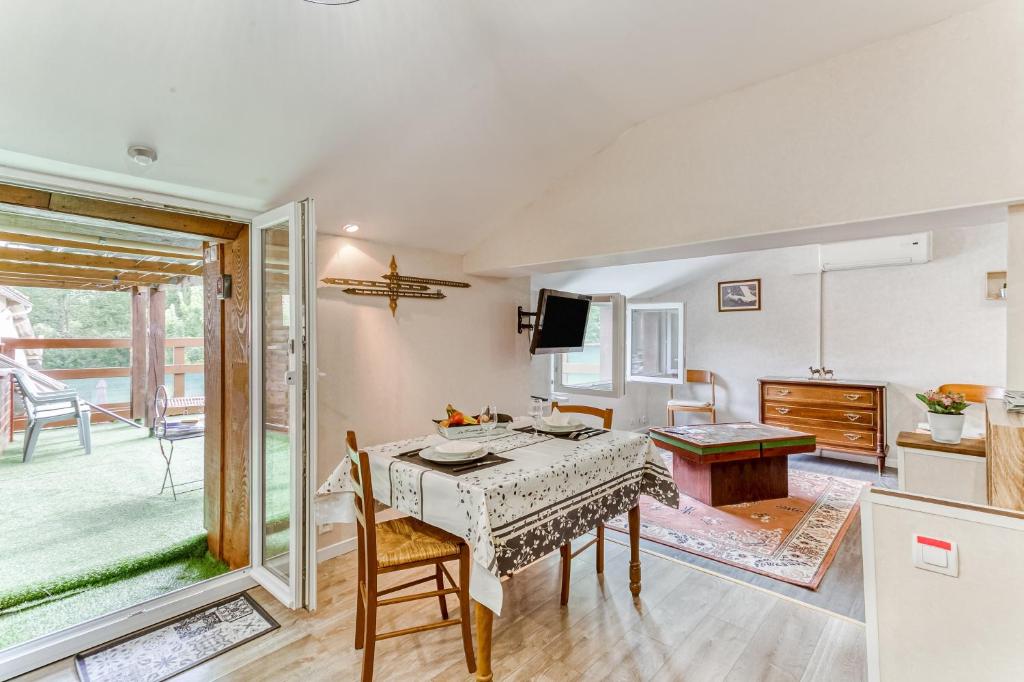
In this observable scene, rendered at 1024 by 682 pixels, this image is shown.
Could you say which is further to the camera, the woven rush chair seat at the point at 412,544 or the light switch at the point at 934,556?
the woven rush chair seat at the point at 412,544

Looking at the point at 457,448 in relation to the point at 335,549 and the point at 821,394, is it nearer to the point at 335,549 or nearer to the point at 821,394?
the point at 335,549

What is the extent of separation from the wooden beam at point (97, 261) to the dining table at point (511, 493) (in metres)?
2.53

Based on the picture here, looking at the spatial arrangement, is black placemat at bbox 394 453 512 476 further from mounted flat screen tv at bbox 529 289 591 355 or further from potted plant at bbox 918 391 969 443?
potted plant at bbox 918 391 969 443

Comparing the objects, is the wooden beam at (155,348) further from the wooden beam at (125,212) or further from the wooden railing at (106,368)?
the wooden beam at (125,212)

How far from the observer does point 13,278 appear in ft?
12.2

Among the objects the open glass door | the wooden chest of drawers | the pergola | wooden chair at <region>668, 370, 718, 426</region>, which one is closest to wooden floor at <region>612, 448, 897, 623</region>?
the wooden chest of drawers

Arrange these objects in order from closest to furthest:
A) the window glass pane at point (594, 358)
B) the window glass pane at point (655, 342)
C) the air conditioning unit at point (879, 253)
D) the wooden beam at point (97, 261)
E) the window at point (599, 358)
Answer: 1. the wooden beam at point (97, 261)
2. the air conditioning unit at point (879, 253)
3. the window at point (599, 358)
4. the window glass pane at point (594, 358)
5. the window glass pane at point (655, 342)

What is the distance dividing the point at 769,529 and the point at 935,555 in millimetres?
2322

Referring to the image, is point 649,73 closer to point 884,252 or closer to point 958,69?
point 958,69

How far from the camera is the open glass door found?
2229mm

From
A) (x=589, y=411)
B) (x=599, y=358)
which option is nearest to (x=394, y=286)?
(x=589, y=411)

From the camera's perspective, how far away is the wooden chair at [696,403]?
5.82 m

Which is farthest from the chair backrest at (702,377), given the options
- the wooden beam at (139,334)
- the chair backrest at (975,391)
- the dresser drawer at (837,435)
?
the wooden beam at (139,334)

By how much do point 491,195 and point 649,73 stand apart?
1.14 metres
